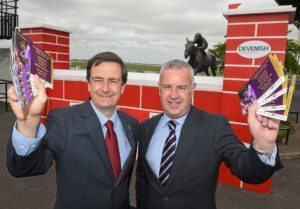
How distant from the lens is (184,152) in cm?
182

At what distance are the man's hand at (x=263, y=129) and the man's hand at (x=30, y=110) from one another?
1.08 m

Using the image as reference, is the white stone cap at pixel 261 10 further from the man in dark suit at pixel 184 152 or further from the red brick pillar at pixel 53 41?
the red brick pillar at pixel 53 41

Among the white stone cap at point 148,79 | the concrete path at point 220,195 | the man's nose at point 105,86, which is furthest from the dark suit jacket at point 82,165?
the white stone cap at point 148,79

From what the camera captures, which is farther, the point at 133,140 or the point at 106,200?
the point at 133,140

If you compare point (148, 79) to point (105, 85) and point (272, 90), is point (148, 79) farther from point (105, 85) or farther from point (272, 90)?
point (272, 90)

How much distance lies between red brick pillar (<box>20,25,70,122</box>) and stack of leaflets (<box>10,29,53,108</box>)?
16.6 ft

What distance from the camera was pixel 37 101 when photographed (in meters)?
1.35

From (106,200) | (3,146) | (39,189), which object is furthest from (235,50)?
(3,146)

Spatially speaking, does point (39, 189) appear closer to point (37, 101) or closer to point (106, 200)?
point (106, 200)

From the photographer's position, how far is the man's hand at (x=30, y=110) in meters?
1.32

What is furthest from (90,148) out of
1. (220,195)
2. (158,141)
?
(220,195)

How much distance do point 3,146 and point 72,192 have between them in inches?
191

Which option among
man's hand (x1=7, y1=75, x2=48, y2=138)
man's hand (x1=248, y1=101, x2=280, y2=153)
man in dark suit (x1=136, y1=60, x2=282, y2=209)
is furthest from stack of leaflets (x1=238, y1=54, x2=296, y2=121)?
man's hand (x1=7, y1=75, x2=48, y2=138)

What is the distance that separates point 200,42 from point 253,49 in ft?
8.58
